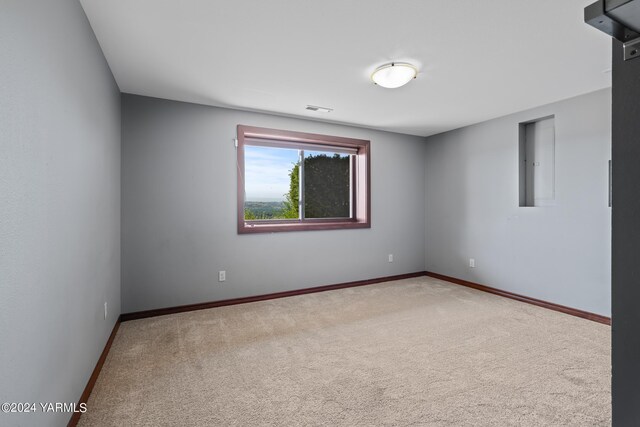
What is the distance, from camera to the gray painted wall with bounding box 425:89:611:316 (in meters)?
3.22

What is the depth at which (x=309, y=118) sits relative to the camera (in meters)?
4.27

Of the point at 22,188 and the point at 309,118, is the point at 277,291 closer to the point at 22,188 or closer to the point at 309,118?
the point at 309,118

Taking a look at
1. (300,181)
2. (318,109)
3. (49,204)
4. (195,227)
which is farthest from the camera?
(300,181)

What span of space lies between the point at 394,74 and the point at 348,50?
49 centimetres

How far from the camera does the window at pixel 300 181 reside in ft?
13.4

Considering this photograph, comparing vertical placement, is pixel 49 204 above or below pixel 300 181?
below

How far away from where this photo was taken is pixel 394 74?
2658mm

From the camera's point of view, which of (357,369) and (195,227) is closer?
(357,369)

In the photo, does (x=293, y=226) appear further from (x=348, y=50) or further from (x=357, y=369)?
(x=348, y=50)

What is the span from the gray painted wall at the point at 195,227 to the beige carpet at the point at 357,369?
1.32 ft

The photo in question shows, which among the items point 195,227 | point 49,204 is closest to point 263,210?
point 195,227
